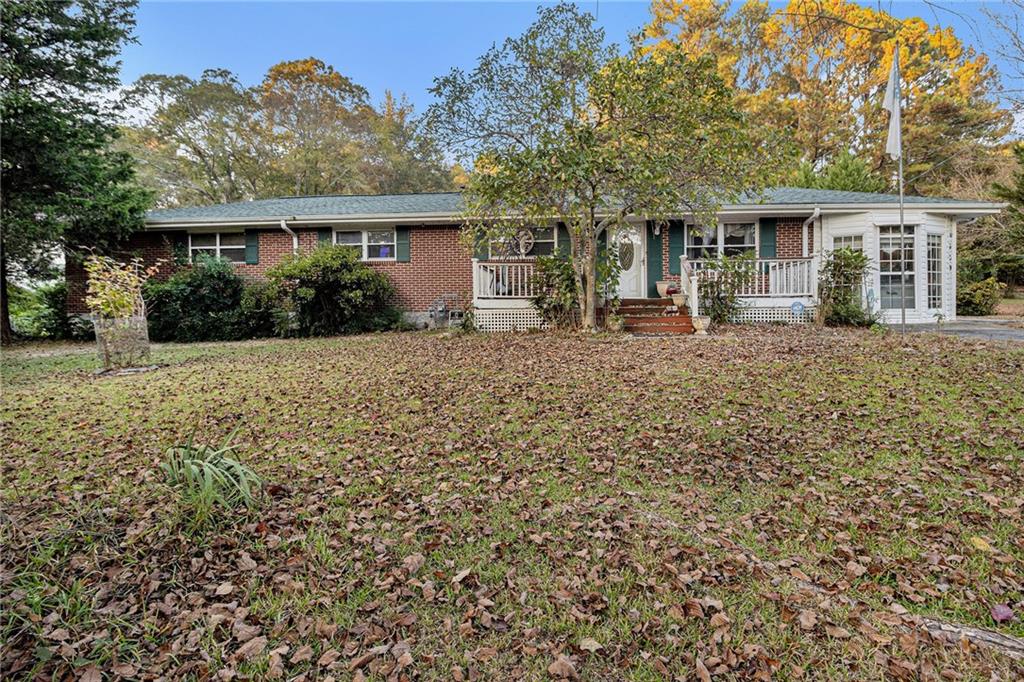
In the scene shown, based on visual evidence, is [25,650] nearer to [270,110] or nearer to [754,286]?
[754,286]

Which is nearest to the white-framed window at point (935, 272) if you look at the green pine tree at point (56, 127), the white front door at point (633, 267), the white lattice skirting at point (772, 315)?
the white lattice skirting at point (772, 315)

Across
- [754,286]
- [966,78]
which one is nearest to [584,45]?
[754,286]

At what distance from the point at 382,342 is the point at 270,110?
21.4 metres

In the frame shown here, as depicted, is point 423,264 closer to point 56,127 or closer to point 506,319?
point 506,319

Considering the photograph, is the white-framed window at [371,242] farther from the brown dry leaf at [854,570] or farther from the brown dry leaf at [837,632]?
the brown dry leaf at [837,632]

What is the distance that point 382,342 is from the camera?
10.5 metres

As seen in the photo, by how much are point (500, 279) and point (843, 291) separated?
757 cm

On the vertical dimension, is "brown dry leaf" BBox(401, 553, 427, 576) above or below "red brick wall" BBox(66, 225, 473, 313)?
below

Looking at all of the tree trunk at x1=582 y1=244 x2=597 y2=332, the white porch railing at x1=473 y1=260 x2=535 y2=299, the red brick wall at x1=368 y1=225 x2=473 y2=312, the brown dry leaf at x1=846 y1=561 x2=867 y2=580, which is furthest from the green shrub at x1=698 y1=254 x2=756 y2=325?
the brown dry leaf at x1=846 y1=561 x2=867 y2=580

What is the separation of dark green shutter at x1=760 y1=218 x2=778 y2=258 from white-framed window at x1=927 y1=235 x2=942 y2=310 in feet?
12.0

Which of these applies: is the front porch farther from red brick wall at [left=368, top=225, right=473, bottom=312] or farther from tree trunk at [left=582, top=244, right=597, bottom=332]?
red brick wall at [left=368, top=225, right=473, bottom=312]

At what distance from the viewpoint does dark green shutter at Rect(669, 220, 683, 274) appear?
13617 millimetres

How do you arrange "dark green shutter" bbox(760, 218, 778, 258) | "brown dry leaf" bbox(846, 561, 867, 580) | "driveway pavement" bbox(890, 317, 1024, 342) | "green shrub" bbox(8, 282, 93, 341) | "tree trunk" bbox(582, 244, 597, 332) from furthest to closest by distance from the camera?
"green shrub" bbox(8, 282, 93, 341) → "dark green shutter" bbox(760, 218, 778, 258) → "tree trunk" bbox(582, 244, 597, 332) → "driveway pavement" bbox(890, 317, 1024, 342) → "brown dry leaf" bbox(846, 561, 867, 580)

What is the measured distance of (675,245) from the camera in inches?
538
